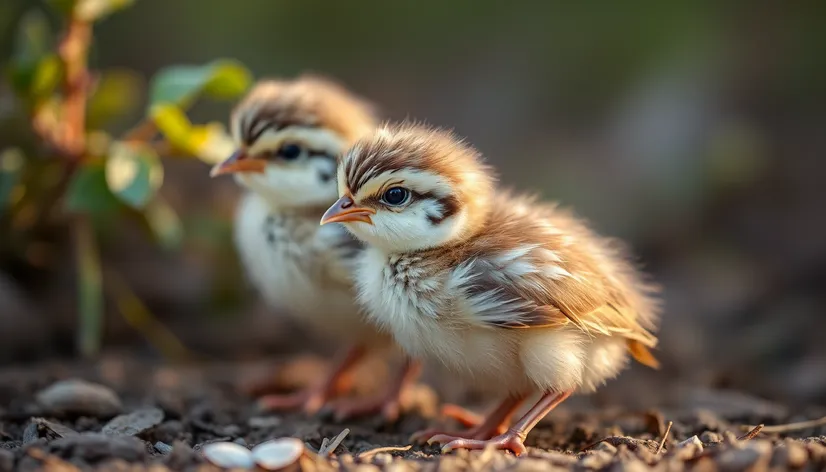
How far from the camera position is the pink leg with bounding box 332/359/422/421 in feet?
13.7

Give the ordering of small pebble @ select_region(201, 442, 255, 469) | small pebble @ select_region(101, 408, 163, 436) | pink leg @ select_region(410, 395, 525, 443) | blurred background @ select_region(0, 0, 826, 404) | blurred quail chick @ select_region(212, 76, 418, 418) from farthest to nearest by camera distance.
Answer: blurred background @ select_region(0, 0, 826, 404), blurred quail chick @ select_region(212, 76, 418, 418), pink leg @ select_region(410, 395, 525, 443), small pebble @ select_region(101, 408, 163, 436), small pebble @ select_region(201, 442, 255, 469)

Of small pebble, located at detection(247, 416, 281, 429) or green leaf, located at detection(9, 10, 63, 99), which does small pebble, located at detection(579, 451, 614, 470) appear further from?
green leaf, located at detection(9, 10, 63, 99)

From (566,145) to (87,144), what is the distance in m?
3.74

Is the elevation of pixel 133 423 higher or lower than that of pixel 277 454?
higher

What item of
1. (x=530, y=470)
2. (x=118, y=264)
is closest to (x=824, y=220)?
(x=530, y=470)

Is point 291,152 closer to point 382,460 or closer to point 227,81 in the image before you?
point 227,81

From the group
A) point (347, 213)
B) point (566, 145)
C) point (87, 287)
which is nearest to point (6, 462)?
point (347, 213)

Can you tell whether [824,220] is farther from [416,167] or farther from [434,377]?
[416,167]

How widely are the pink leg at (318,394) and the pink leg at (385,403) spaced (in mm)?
115

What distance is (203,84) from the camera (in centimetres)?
427

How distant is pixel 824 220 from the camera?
20.2ft

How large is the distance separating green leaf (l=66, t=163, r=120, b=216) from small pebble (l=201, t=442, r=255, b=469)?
79.7 inches

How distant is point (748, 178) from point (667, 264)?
95cm

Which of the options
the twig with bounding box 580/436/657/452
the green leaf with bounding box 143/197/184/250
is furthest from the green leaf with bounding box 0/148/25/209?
the twig with bounding box 580/436/657/452
